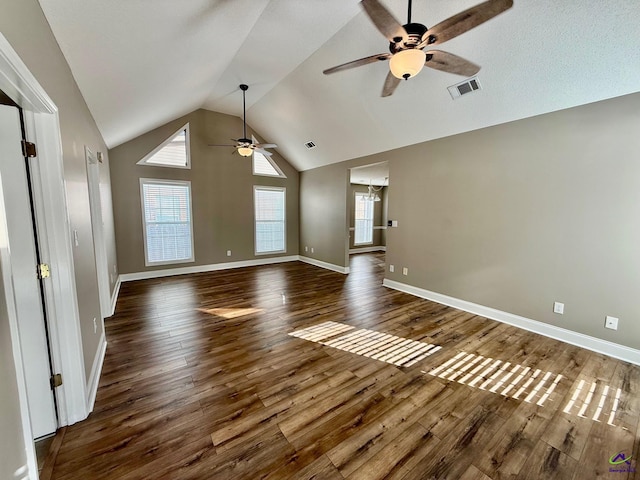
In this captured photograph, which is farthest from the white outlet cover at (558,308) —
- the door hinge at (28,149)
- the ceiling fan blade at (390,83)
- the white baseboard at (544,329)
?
the door hinge at (28,149)

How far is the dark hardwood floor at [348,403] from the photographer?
1.50 metres

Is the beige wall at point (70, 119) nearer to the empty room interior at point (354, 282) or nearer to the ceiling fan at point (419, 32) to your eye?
the empty room interior at point (354, 282)

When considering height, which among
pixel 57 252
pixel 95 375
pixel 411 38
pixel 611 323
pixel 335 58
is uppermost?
pixel 335 58

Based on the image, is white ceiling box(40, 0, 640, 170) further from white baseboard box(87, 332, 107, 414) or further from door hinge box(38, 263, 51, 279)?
white baseboard box(87, 332, 107, 414)

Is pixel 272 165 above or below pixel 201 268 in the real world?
above

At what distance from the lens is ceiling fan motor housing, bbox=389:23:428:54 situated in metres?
1.78

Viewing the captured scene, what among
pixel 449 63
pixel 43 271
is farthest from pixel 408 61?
pixel 43 271

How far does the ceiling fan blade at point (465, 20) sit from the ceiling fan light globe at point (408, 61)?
76mm

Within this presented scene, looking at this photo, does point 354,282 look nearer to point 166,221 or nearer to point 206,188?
point 206,188

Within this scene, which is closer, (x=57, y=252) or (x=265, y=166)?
(x=57, y=252)

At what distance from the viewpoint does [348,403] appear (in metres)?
1.97

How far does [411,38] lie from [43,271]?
9.33 ft

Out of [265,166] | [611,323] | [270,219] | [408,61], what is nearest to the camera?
[408,61]

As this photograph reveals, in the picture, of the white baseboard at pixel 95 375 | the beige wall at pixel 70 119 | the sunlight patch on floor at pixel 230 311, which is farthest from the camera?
the sunlight patch on floor at pixel 230 311
